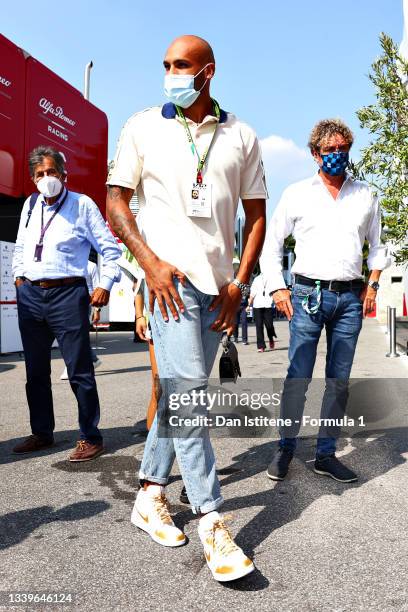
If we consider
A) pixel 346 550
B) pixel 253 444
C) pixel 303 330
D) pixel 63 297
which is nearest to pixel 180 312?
pixel 346 550

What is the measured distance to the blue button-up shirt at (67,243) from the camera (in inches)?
166

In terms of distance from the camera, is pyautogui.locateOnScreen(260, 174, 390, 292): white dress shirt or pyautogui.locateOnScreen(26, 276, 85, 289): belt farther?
pyautogui.locateOnScreen(26, 276, 85, 289): belt

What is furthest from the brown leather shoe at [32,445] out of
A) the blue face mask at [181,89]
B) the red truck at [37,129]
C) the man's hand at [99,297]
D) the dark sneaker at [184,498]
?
the red truck at [37,129]

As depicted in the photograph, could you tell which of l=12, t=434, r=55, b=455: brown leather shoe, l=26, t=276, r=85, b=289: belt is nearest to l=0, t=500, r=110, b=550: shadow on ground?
l=12, t=434, r=55, b=455: brown leather shoe

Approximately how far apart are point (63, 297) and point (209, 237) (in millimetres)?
1896

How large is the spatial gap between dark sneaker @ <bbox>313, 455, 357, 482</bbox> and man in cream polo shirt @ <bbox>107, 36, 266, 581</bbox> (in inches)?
52.6

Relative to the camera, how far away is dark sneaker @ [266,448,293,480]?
12.1 ft

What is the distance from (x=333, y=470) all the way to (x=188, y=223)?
1912 millimetres

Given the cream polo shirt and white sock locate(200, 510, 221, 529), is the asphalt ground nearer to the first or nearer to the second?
white sock locate(200, 510, 221, 529)

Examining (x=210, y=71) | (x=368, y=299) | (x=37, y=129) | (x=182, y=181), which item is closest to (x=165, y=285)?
(x=182, y=181)

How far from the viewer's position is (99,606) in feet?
7.22

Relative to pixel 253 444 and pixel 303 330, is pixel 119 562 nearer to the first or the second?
pixel 303 330

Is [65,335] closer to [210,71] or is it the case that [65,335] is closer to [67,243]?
[67,243]

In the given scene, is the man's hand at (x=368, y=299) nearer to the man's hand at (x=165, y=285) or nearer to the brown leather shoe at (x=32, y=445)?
the man's hand at (x=165, y=285)
